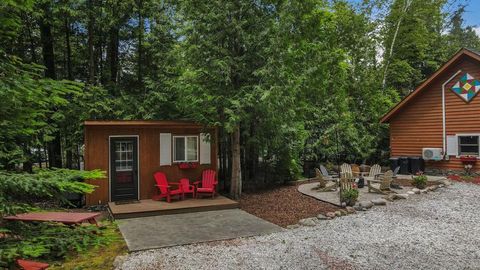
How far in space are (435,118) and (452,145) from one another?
1.34 meters

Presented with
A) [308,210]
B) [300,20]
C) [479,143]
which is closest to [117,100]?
[300,20]

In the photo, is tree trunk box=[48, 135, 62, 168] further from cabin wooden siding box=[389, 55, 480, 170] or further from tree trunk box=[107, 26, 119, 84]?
cabin wooden siding box=[389, 55, 480, 170]

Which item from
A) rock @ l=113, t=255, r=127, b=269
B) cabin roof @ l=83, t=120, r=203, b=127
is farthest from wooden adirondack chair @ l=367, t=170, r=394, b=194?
rock @ l=113, t=255, r=127, b=269

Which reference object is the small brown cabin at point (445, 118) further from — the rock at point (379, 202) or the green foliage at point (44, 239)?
the green foliage at point (44, 239)

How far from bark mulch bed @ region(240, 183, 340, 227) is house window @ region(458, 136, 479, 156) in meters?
7.52

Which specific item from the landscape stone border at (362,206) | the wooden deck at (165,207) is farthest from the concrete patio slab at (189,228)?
the landscape stone border at (362,206)

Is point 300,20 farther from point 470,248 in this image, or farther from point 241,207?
point 470,248

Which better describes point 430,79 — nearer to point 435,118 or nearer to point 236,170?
point 435,118

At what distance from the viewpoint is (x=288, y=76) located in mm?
9109

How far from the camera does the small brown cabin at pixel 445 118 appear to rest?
1277 cm

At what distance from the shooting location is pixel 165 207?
853 cm

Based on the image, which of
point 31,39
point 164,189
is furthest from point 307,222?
point 31,39

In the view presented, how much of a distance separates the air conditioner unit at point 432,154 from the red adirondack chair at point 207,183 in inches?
376

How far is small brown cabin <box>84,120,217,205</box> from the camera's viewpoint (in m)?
9.31
